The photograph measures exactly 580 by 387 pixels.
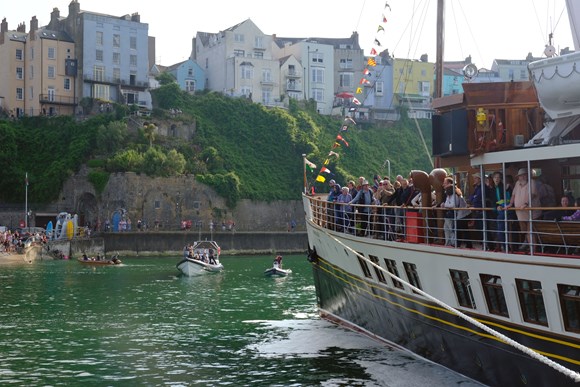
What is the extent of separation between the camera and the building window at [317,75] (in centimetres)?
10491

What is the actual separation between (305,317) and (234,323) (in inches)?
100.0

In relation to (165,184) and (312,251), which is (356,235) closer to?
(312,251)

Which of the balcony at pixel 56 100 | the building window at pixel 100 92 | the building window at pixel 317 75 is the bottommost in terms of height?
the balcony at pixel 56 100

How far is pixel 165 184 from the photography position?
76812 mm

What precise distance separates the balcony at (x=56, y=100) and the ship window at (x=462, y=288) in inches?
3037

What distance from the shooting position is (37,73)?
85.9m

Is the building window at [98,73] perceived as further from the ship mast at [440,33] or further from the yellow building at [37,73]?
the ship mast at [440,33]

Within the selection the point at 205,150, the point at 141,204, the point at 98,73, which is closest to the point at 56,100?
the point at 98,73

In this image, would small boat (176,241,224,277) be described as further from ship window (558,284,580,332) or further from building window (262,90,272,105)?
building window (262,90,272,105)

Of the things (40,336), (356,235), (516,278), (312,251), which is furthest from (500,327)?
(40,336)

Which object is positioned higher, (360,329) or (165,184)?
(165,184)

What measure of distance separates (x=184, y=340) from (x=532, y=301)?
507 inches

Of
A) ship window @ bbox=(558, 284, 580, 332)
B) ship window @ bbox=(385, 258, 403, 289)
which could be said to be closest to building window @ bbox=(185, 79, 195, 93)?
ship window @ bbox=(385, 258, 403, 289)

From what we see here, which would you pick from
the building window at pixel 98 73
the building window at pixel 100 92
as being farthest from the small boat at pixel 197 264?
the building window at pixel 98 73
